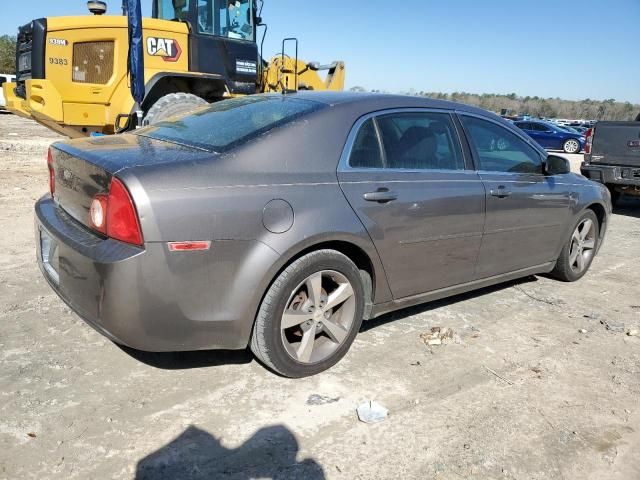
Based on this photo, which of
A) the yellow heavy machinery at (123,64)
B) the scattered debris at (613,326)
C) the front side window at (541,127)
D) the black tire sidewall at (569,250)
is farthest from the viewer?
the front side window at (541,127)

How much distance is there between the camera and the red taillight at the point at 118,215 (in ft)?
8.13

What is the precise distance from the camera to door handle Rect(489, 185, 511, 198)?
12.9 ft

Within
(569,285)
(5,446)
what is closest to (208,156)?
(5,446)

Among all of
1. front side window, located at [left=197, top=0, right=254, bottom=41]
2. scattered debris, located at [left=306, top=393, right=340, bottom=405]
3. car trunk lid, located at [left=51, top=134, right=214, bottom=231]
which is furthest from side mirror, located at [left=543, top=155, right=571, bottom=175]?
front side window, located at [left=197, top=0, right=254, bottom=41]

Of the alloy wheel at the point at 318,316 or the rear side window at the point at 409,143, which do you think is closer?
the alloy wheel at the point at 318,316

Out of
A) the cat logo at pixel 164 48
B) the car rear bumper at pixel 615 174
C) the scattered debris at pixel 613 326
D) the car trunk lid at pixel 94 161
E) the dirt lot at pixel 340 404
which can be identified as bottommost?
the dirt lot at pixel 340 404

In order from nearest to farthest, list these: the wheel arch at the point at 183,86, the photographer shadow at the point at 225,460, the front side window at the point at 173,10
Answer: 1. the photographer shadow at the point at 225,460
2. the wheel arch at the point at 183,86
3. the front side window at the point at 173,10

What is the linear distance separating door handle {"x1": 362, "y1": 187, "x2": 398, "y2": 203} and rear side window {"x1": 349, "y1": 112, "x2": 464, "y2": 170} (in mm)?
178

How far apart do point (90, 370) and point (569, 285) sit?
4.28m

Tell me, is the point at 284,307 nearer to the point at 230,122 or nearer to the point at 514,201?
the point at 230,122

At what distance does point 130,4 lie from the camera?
6719 millimetres

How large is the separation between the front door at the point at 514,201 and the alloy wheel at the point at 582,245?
0.45 metres

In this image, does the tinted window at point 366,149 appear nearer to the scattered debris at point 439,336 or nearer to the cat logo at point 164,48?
the scattered debris at point 439,336

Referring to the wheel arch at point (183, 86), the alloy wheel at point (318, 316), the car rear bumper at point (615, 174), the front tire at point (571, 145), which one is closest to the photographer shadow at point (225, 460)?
the alloy wheel at point (318, 316)
